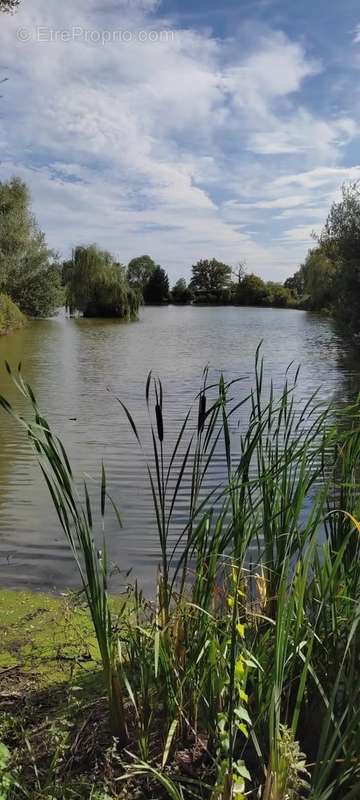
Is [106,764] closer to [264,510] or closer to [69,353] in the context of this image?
[264,510]

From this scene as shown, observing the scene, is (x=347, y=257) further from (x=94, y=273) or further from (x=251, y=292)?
(x=251, y=292)

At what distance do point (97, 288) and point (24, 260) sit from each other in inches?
259

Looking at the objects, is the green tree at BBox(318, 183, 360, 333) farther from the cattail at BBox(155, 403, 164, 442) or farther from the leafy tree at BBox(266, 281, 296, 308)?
the leafy tree at BBox(266, 281, 296, 308)

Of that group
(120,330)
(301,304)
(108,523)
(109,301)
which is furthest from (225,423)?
(301,304)

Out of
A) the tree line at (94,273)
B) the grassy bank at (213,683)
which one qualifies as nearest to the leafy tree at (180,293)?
the tree line at (94,273)

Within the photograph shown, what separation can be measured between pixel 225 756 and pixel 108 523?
11.0ft

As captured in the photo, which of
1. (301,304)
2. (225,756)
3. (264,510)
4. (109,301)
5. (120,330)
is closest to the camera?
(225,756)

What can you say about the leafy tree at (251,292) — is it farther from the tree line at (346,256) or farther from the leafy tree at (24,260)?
the tree line at (346,256)

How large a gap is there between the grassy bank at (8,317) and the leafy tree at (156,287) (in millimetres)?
47973

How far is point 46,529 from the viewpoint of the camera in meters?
4.61

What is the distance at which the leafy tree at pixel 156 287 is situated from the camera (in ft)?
245

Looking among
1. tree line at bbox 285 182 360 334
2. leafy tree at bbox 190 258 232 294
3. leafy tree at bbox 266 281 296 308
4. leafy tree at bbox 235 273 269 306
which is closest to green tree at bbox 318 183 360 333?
tree line at bbox 285 182 360 334

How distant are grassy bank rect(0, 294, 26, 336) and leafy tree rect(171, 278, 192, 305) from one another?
5224 centimetres

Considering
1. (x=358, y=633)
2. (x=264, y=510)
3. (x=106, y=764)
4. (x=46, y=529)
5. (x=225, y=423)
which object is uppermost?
(x=225, y=423)
